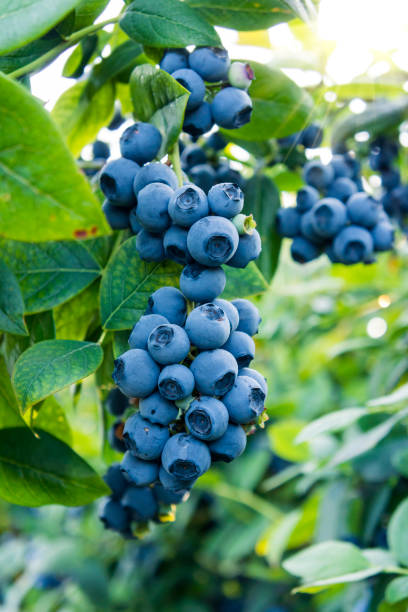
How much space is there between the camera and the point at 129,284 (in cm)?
83

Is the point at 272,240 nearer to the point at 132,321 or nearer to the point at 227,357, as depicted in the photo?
the point at 132,321

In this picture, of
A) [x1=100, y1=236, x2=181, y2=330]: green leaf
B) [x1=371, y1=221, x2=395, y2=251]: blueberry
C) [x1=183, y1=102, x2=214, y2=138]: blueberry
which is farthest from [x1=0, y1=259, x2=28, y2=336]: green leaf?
[x1=371, y1=221, x2=395, y2=251]: blueberry

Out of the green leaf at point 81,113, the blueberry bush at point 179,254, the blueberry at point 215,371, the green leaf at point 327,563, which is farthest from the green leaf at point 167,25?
the green leaf at point 327,563

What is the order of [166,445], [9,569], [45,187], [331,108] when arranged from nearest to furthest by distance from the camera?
[45,187]
[166,445]
[331,108]
[9,569]

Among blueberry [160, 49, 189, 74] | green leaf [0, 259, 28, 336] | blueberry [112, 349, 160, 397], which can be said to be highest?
blueberry [160, 49, 189, 74]

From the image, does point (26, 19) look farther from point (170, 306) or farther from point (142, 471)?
point (142, 471)

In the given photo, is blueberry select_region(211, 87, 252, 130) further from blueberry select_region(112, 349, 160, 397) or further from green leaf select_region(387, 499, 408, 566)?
green leaf select_region(387, 499, 408, 566)

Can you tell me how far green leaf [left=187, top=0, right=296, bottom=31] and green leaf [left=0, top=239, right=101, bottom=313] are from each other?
1.44 ft

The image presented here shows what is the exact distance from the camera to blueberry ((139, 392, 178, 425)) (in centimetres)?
68

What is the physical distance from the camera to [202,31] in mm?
849

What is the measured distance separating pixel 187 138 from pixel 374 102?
57 centimetres

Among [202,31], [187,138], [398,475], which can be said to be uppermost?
[202,31]

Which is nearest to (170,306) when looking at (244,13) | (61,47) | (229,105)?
(229,105)

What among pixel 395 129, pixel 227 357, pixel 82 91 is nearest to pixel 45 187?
pixel 227 357
